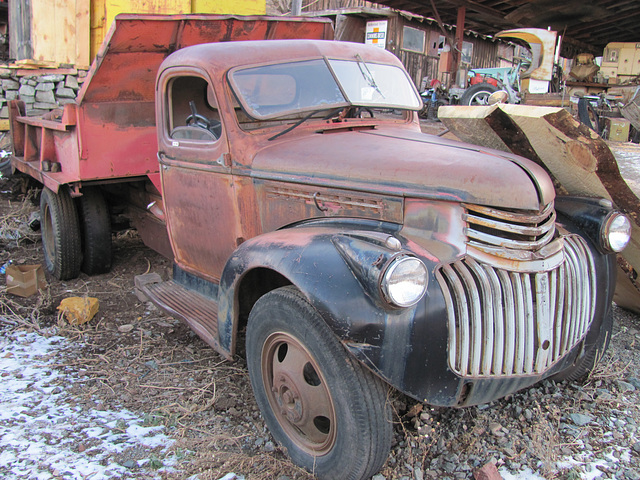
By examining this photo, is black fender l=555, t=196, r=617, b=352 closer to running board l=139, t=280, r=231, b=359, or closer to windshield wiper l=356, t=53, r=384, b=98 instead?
windshield wiper l=356, t=53, r=384, b=98

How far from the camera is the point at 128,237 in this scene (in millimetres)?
5828

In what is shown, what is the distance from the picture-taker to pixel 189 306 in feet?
10.5

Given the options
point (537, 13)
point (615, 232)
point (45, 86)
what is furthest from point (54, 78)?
point (537, 13)

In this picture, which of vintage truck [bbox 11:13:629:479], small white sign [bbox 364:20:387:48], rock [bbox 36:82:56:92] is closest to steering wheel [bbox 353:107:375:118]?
vintage truck [bbox 11:13:629:479]

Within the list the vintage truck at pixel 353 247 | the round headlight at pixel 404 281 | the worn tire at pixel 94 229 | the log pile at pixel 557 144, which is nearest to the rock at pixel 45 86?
the worn tire at pixel 94 229

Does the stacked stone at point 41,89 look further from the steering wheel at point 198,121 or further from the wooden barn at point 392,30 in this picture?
the wooden barn at point 392,30

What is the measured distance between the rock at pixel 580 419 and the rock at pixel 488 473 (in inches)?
25.4

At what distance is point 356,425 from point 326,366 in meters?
0.24

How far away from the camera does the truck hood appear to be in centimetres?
205

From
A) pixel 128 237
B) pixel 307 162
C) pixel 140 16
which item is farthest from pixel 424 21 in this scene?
pixel 307 162

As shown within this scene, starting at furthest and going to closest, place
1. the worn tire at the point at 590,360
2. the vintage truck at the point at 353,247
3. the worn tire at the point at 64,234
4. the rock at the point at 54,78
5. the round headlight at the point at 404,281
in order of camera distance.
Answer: the rock at the point at 54,78
the worn tire at the point at 64,234
the worn tire at the point at 590,360
the vintage truck at the point at 353,247
the round headlight at the point at 404,281

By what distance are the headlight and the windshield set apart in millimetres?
1290

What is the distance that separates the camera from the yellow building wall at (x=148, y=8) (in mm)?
7527

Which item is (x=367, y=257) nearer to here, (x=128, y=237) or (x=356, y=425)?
(x=356, y=425)
